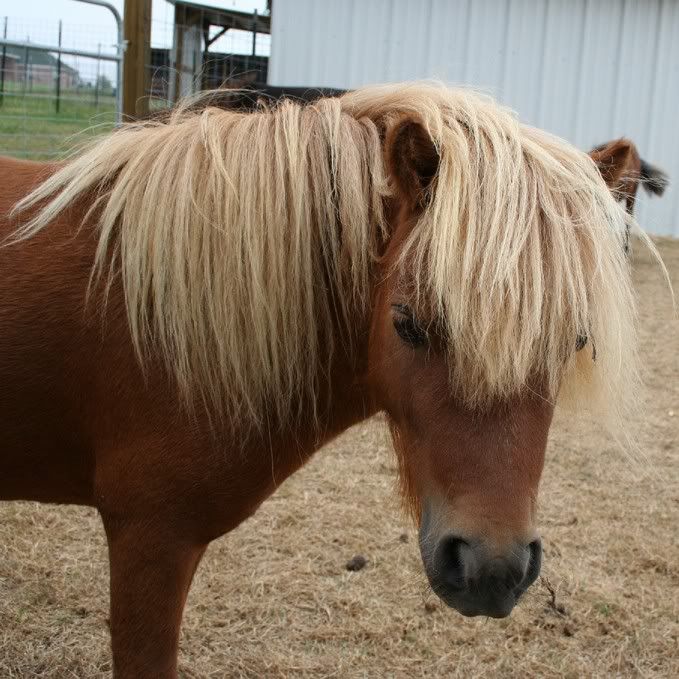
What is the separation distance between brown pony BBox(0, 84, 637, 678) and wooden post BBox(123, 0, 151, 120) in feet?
15.1

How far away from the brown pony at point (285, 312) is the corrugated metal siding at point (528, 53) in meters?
7.44

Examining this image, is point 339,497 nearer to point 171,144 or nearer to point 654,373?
point 171,144

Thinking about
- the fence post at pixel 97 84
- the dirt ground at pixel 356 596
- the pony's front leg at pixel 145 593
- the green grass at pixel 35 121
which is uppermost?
the fence post at pixel 97 84

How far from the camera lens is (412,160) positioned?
1.45 m

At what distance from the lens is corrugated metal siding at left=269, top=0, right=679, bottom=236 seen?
873 cm

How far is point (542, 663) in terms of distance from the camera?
2.40 m

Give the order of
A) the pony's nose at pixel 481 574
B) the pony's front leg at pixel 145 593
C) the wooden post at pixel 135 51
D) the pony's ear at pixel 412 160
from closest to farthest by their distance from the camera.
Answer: the pony's nose at pixel 481 574, the pony's ear at pixel 412 160, the pony's front leg at pixel 145 593, the wooden post at pixel 135 51

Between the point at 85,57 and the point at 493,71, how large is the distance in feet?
17.0

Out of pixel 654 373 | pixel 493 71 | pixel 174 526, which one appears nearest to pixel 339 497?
pixel 174 526

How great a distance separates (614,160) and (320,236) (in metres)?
0.69

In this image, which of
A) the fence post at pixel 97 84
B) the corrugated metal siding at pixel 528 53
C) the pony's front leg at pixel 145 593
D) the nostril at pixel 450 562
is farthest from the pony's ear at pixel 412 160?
the corrugated metal siding at pixel 528 53

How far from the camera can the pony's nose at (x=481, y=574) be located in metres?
1.29

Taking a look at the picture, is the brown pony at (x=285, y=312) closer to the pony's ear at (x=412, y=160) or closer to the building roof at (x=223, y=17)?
the pony's ear at (x=412, y=160)

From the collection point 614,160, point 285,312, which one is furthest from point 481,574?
point 614,160
